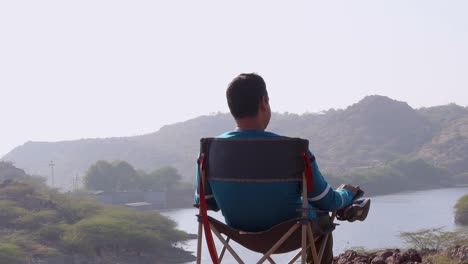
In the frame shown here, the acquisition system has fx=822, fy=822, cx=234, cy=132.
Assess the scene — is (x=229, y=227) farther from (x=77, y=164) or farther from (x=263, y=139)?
(x=77, y=164)

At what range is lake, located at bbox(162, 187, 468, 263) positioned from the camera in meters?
43.0

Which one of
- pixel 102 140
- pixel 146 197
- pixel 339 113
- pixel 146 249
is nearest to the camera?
pixel 146 249

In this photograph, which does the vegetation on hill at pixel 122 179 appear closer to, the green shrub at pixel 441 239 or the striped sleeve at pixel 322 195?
the green shrub at pixel 441 239

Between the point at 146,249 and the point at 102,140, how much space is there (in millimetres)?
104243

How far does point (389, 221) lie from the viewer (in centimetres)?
5662

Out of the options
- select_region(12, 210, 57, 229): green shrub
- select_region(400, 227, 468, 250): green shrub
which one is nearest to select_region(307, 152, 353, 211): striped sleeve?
select_region(400, 227, 468, 250): green shrub

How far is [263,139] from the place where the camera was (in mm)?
2502

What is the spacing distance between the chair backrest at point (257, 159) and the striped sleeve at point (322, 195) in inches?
1.8

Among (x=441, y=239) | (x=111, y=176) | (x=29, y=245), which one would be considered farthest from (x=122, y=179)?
(x=441, y=239)

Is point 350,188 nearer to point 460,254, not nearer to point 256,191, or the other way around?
point 256,191

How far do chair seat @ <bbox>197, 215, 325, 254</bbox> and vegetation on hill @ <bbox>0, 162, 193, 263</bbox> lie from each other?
46050mm

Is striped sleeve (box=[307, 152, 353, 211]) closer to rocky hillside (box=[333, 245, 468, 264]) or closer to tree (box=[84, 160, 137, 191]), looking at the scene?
rocky hillside (box=[333, 245, 468, 264])

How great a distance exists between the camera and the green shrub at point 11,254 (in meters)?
44.9

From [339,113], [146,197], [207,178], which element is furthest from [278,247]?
[339,113]
